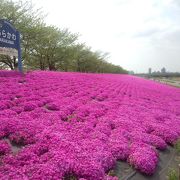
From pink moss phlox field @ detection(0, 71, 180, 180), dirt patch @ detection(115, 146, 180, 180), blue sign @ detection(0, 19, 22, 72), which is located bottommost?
dirt patch @ detection(115, 146, 180, 180)

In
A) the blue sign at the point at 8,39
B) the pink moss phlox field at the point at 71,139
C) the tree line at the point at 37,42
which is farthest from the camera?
the tree line at the point at 37,42

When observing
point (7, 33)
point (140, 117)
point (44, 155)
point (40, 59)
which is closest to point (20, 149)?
point (44, 155)

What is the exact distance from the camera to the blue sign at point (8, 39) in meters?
18.3

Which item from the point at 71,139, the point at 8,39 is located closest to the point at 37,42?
the point at 8,39

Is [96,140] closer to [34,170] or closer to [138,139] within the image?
[138,139]

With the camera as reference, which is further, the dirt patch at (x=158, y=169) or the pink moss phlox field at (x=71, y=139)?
the dirt patch at (x=158, y=169)

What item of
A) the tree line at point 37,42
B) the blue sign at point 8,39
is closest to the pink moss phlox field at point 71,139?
the blue sign at point 8,39

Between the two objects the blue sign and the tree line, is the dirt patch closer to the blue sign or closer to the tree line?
the blue sign

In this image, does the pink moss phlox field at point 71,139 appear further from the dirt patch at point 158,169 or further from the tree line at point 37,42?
the tree line at point 37,42

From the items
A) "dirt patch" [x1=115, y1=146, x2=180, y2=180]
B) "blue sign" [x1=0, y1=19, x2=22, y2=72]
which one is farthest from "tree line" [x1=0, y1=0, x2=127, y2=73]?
"dirt patch" [x1=115, y1=146, x2=180, y2=180]

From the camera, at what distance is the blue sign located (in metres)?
18.3

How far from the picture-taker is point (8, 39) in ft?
61.8

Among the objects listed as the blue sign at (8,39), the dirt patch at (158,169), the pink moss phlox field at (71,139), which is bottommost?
the dirt patch at (158,169)

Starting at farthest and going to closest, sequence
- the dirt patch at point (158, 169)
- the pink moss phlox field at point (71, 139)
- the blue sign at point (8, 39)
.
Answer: the blue sign at point (8, 39), the dirt patch at point (158, 169), the pink moss phlox field at point (71, 139)
